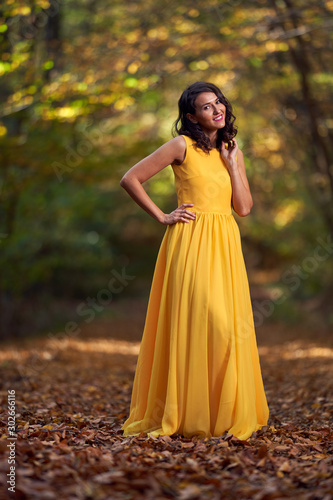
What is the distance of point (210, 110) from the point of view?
3656 millimetres

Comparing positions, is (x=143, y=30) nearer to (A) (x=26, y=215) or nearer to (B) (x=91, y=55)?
(B) (x=91, y=55)

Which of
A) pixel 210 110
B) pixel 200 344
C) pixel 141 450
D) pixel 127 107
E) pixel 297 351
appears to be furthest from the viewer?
pixel 297 351

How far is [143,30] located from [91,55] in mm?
920

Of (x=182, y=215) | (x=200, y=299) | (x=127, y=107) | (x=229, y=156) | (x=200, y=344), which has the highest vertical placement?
(x=127, y=107)

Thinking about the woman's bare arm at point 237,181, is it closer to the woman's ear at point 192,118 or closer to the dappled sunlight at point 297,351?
the woman's ear at point 192,118

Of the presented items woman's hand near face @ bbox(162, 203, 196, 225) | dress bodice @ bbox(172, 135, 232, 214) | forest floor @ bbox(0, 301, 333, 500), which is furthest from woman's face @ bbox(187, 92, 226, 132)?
forest floor @ bbox(0, 301, 333, 500)

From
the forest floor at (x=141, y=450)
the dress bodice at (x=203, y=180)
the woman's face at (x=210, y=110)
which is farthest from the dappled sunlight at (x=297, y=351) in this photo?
the woman's face at (x=210, y=110)

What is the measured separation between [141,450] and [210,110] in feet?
6.81

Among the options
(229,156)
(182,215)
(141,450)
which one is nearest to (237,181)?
(229,156)

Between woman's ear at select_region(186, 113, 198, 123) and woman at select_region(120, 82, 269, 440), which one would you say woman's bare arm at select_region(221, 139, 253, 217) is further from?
woman's ear at select_region(186, 113, 198, 123)

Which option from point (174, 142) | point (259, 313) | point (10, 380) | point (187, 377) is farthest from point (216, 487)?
point (259, 313)

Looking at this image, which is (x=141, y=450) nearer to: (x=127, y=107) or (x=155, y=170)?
(x=155, y=170)

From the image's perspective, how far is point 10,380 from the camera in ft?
20.5

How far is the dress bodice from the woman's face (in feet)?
0.54
